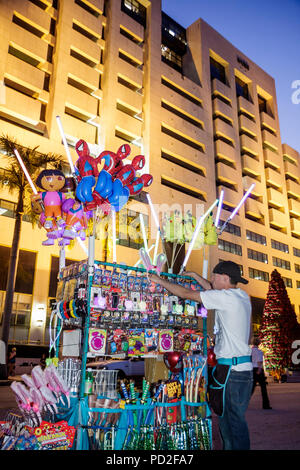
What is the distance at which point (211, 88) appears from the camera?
145 ft

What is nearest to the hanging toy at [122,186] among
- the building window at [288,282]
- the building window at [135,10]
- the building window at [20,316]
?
the building window at [20,316]

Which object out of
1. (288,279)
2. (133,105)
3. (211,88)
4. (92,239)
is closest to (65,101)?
(133,105)

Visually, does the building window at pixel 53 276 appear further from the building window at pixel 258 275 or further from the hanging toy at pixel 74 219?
the building window at pixel 258 275

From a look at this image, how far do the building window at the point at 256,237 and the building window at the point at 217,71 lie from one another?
20.9 m

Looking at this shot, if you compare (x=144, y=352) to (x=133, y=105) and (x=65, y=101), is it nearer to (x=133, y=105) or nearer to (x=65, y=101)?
(x=65, y=101)

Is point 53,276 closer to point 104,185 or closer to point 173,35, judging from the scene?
point 104,185

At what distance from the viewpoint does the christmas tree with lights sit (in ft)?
73.3

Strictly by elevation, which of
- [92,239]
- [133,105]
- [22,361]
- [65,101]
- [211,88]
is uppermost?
[211,88]

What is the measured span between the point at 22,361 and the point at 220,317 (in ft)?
69.9

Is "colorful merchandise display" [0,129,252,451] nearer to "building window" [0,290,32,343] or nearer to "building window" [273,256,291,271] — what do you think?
"building window" [0,290,32,343]

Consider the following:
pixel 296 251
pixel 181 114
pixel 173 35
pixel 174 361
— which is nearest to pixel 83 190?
pixel 174 361

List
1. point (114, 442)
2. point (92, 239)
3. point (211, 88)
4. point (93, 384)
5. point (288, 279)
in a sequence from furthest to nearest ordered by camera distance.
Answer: point (288, 279) < point (211, 88) < point (92, 239) < point (93, 384) < point (114, 442)

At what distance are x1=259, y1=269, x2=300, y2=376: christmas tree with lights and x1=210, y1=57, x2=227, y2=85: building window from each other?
109 ft

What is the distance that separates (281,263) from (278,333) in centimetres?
2623
